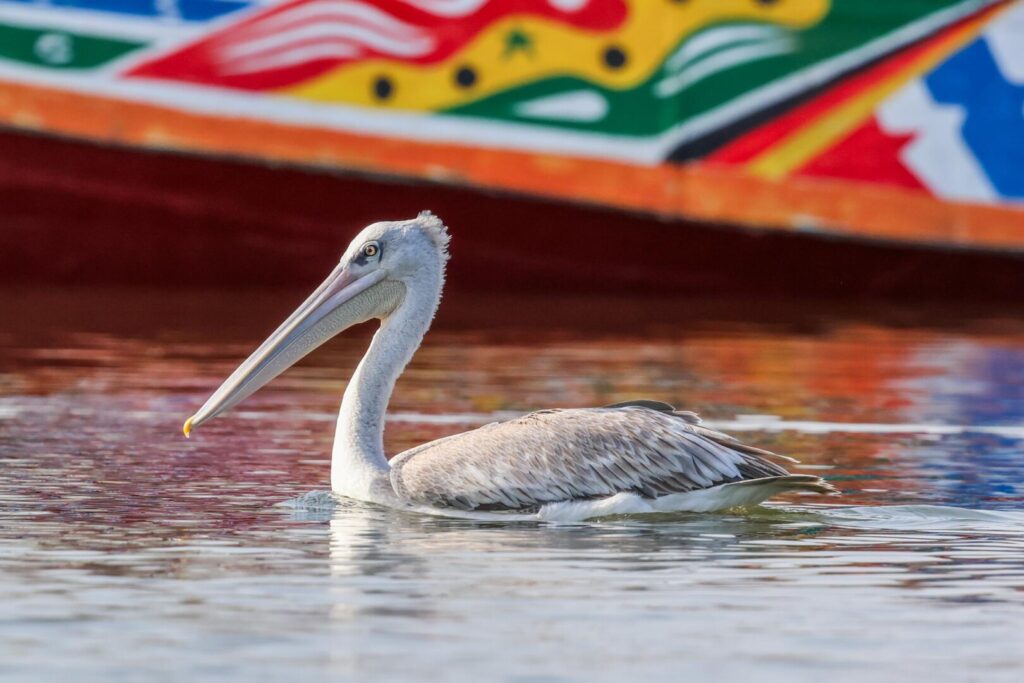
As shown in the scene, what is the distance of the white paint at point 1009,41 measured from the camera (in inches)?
888

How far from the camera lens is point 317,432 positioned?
12031 mm

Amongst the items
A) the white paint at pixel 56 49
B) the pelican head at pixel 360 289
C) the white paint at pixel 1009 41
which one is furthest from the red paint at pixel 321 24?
the pelican head at pixel 360 289

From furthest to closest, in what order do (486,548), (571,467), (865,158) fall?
1. (865,158)
2. (571,467)
3. (486,548)

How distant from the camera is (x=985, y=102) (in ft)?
74.1

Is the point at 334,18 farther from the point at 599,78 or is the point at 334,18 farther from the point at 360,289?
the point at 360,289

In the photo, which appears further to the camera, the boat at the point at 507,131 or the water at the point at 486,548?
the boat at the point at 507,131

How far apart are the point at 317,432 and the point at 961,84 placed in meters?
12.0

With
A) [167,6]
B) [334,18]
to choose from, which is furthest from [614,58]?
[167,6]

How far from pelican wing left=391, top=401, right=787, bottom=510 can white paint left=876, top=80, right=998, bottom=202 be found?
1400 centimetres

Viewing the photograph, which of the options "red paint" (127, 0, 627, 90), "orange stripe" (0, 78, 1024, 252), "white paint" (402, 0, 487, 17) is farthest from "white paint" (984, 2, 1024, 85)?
"white paint" (402, 0, 487, 17)

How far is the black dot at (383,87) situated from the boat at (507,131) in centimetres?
2

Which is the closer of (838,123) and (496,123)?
(496,123)

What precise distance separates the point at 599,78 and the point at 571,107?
363 millimetres

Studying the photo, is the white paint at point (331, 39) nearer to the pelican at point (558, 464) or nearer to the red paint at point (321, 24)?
the red paint at point (321, 24)
